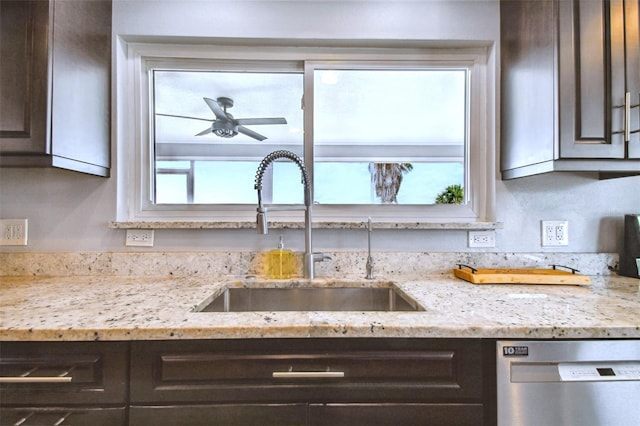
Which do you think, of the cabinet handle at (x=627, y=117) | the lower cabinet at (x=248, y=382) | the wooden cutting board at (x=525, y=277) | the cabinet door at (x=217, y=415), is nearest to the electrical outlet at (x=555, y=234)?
the wooden cutting board at (x=525, y=277)

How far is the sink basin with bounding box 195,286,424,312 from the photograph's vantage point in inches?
51.8

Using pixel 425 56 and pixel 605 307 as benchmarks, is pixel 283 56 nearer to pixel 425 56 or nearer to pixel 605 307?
pixel 425 56

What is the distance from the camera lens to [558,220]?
147 cm

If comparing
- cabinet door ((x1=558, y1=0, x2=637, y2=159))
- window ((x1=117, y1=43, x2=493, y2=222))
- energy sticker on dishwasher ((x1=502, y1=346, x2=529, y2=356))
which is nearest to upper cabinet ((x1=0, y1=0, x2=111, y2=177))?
window ((x1=117, y1=43, x2=493, y2=222))

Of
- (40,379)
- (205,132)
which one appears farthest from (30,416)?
(205,132)

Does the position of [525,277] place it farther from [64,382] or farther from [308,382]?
[64,382]

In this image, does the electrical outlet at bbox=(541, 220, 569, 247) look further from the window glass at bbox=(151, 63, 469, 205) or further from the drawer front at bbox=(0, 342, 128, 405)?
the drawer front at bbox=(0, 342, 128, 405)

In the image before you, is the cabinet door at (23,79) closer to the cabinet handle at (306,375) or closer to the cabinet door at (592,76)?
the cabinet handle at (306,375)

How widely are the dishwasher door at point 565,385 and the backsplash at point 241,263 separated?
65 cm

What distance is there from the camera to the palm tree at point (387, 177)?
161 centimetres

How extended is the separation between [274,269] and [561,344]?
100cm

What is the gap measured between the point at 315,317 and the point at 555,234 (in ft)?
4.20

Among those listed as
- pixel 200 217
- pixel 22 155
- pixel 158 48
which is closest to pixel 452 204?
pixel 200 217

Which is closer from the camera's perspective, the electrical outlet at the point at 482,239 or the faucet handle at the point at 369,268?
the faucet handle at the point at 369,268
